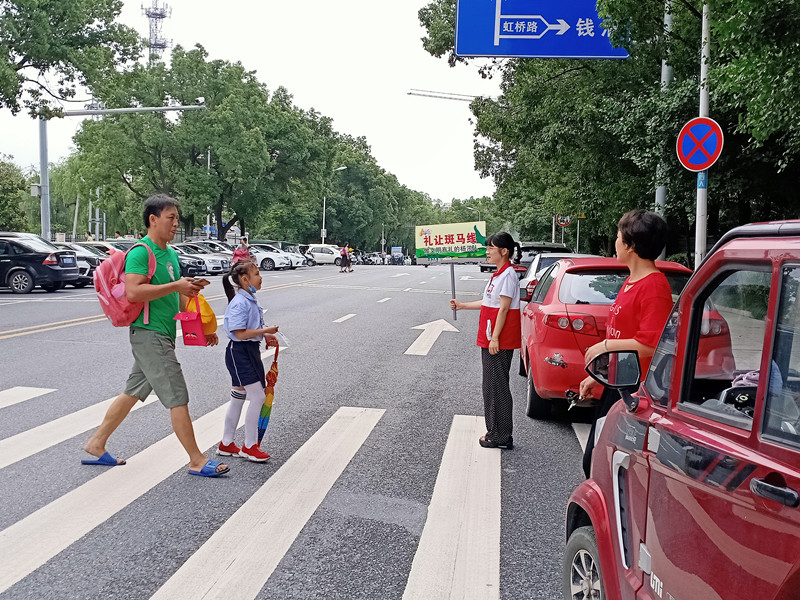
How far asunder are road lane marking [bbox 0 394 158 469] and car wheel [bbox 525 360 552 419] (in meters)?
3.63

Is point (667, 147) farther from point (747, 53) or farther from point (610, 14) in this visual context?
point (747, 53)

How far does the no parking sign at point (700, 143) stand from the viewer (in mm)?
11367

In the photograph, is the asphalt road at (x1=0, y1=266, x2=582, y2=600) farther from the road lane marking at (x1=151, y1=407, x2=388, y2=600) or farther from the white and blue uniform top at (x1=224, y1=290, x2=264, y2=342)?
the white and blue uniform top at (x1=224, y1=290, x2=264, y2=342)

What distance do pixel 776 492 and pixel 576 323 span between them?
494 cm

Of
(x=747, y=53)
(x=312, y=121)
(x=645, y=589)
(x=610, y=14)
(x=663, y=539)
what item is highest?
(x=312, y=121)

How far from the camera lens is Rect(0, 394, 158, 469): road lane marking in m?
5.71

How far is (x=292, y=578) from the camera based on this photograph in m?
3.65

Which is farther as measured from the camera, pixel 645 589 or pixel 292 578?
pixel 292 578

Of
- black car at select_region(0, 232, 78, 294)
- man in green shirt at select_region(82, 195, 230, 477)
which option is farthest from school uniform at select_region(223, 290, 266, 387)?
black car at select_region(0, 232, 78, 294)

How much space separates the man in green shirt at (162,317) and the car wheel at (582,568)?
2.86m

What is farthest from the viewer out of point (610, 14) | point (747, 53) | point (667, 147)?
point (667, 147)

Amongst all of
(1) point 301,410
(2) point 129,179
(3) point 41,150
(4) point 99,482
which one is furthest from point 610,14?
(2) point 129,179

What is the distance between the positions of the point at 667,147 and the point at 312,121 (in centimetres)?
5400

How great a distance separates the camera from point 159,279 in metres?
5.18
